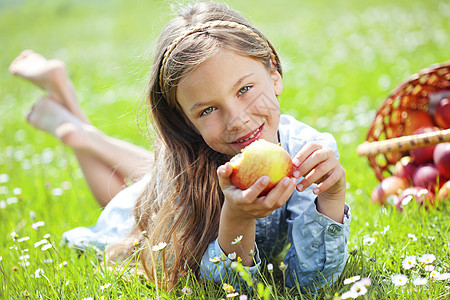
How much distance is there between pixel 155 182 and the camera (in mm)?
2258

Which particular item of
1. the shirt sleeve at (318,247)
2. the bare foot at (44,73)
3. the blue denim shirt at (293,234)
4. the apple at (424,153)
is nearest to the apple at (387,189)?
the apple at (424,153)

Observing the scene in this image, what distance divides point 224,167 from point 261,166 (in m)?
0.12

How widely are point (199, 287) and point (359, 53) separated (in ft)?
17.4

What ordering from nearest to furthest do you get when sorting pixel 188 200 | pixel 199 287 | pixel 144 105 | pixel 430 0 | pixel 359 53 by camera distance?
pixel 199 287 < pixel 188 200 < pixel 144 105 < pixel 359 53 < pixel 430 0

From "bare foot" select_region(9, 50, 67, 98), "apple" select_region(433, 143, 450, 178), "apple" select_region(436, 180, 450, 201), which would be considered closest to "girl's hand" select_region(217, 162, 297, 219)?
"apple" select_region(436, 180, 450, 201)

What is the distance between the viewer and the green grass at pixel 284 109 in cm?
184

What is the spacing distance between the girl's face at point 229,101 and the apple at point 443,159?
1.02 meters

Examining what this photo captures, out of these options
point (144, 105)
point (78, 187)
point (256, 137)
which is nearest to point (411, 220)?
point (256, 137)

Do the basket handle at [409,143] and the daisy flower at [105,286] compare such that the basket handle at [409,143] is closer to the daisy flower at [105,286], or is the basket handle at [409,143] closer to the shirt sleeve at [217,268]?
the shirt sleeve at [217,268]

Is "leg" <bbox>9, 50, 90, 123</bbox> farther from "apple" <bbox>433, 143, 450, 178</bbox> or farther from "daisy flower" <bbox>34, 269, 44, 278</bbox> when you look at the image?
"apple" <bbox>433, 143, 450, 178</bbox>

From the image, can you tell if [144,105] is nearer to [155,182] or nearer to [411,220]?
[155,182]

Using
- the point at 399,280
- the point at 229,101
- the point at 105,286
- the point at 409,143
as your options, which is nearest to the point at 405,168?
the point at 409,143

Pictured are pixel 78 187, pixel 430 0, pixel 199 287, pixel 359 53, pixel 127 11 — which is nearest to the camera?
pixel 199 287

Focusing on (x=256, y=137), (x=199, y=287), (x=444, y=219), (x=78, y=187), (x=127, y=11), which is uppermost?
(x=256, y=137)
